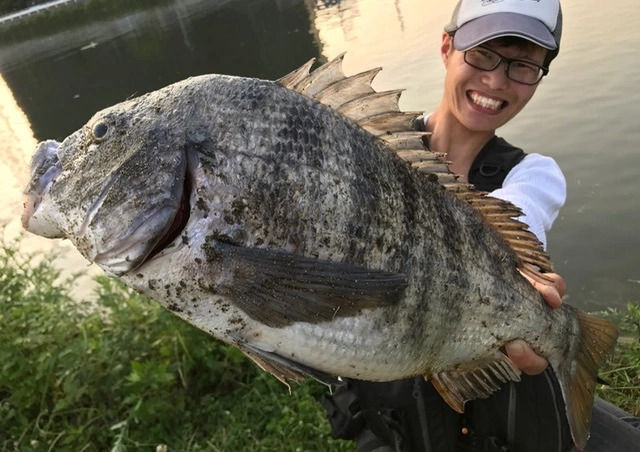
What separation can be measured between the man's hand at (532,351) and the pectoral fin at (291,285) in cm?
79

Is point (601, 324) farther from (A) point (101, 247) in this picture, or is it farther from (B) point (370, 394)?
(A) point (101, 247)

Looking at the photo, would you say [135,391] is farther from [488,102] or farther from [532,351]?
[488,102]

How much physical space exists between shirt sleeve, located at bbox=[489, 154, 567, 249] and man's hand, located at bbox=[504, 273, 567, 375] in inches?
21.2

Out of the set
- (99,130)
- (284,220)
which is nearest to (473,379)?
(284,220)

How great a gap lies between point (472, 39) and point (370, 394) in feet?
6.27

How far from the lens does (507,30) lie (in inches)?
109

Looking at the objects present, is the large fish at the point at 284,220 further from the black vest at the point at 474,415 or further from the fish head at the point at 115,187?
the black vest at the point at 474,415

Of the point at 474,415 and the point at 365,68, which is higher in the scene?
the point at 474,415

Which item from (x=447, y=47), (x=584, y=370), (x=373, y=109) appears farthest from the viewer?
(x=447, y=47)

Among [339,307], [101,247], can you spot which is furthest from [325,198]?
[101,247]

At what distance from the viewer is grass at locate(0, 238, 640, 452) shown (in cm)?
362

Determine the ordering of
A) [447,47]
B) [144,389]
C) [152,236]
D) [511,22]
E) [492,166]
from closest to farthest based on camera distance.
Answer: [152,236] < [511,22] < [492,166] < [447,47] < [144,389]

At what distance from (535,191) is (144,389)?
2789 mm

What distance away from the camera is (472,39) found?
113 inches
